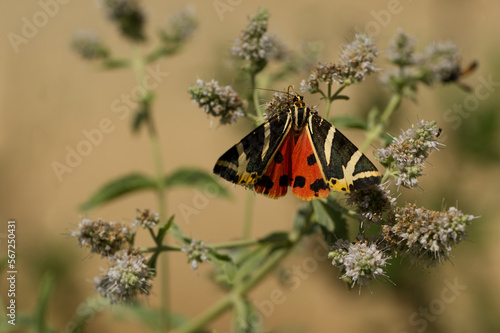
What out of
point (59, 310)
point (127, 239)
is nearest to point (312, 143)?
point (127, 239)

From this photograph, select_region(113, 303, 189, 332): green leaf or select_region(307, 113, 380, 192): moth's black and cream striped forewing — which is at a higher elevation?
select_region(307, 113, 380, 192): moth's black and cream striped forewing

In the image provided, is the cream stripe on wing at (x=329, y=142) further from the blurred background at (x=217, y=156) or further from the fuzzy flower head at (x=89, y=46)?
the fuzzy flower head at (x=89, y=46)

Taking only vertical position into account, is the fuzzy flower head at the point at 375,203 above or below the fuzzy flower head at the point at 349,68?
below

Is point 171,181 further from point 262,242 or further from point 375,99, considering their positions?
point 375,99

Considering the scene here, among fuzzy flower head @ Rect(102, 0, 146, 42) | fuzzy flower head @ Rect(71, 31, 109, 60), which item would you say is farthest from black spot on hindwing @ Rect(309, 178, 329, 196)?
fuzzy flower head @ Rect(71, 31, 109, 60)
